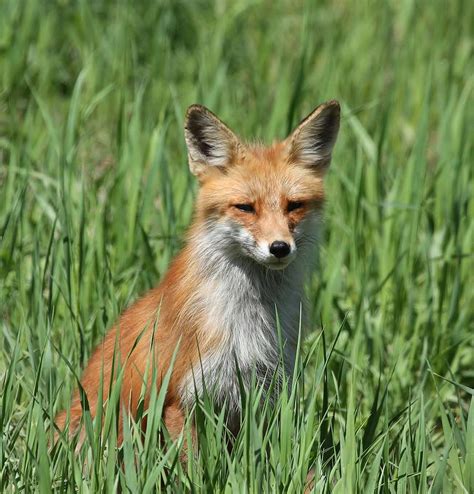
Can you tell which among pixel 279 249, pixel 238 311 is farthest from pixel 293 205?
pixel 238 311

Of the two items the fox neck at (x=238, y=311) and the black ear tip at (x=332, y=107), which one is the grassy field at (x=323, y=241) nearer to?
the fox neck at (x=238, y=311)

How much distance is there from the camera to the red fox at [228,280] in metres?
4.75

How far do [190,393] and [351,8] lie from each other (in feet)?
20.6

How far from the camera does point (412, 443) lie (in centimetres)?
419

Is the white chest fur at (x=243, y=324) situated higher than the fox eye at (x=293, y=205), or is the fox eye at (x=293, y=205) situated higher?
the fox eye at (x=293, y=205)

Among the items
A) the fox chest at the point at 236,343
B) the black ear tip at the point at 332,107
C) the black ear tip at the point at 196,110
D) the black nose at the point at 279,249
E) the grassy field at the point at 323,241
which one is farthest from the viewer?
the black ear tip at the point at 332,107

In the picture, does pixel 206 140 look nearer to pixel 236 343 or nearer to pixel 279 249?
pixel 279 249

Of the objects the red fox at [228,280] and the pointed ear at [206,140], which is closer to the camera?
the red fox at [228,280]

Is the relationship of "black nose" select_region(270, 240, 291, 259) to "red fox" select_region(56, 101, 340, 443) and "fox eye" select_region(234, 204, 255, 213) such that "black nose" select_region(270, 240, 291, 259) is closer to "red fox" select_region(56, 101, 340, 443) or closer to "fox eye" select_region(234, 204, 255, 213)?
"red fox" select_region(56, 101, 340, 443)

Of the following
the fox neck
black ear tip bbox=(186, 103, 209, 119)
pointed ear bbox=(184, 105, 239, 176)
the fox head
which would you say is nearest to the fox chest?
the fox neck

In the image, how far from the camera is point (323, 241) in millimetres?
5539

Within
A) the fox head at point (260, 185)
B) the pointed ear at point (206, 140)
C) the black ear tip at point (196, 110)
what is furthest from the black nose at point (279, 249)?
the black ear tip at point (196, 110)

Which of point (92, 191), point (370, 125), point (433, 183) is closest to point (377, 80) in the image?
point (370, 125)

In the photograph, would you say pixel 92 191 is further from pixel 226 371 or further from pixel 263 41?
pixel 263 41
